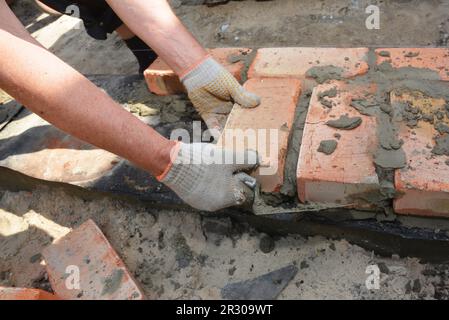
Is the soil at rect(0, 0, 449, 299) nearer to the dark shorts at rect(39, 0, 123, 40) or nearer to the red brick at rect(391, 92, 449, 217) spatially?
the red brick at rect(391, 92, 449, 217)

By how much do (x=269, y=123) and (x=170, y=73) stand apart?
2.34 ft

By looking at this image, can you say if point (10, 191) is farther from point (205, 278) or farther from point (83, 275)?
point (205, 278)

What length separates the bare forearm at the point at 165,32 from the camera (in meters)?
1.98

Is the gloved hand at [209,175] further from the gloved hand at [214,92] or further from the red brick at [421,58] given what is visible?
the red brick at [421,58]

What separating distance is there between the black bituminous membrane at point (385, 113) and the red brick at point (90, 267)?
2.32ft

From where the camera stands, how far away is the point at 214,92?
198 centimetres

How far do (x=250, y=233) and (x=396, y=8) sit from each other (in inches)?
87.4

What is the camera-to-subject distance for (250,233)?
5.92ft

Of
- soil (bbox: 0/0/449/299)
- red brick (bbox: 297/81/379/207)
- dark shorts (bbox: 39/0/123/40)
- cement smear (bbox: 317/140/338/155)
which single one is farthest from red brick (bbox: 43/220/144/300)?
dark shorts (bbox: 39/0/123/40)

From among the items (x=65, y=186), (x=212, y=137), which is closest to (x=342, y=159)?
(x=212, y=137)

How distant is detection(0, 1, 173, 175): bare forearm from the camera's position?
1393mm

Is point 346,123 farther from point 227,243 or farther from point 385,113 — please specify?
point 227,243

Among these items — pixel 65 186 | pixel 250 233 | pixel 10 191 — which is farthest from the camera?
pixel 10 191

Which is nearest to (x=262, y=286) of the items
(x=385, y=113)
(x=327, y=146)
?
(x=327, y=146)
